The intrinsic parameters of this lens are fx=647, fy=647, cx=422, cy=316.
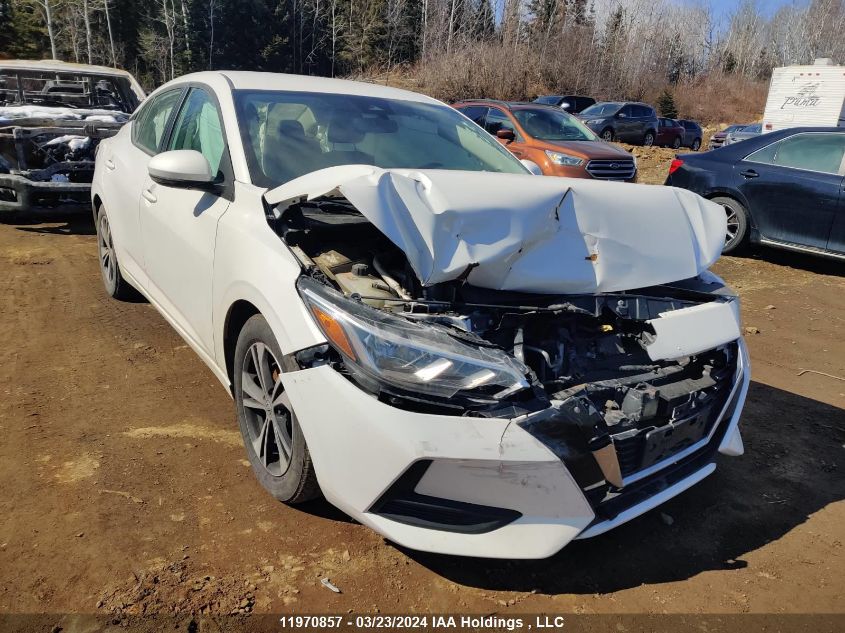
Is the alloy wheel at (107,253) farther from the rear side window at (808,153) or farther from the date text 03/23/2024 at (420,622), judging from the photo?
the rear side window at (808,153)

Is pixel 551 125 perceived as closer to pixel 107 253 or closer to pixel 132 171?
pixel 107 253

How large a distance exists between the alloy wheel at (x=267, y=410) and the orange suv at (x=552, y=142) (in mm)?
7832

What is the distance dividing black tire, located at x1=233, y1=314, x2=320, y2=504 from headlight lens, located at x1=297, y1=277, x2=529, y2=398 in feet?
1.31

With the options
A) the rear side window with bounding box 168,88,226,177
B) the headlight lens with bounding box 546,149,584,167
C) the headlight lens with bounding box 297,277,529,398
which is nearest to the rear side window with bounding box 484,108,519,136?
the headlight lens with bounding box 546,149,584,167

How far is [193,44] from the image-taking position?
4897cm

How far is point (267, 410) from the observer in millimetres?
2676

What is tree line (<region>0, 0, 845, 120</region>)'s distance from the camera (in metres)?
36.7

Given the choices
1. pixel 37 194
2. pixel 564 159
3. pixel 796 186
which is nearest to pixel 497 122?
pixel 564 159

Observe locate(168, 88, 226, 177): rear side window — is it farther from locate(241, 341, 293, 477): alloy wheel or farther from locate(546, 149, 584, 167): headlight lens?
locate(546, 149, 584, 167): headlight lens

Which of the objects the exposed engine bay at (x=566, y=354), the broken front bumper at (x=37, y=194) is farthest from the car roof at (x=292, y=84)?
the broken front bumper at (x=37, y=194)

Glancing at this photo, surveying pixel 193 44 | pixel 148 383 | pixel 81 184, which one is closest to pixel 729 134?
pixel 81 184

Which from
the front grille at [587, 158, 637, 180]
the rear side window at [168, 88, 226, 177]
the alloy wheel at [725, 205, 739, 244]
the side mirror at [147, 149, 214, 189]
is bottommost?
the alloy wheel at [725, 205, 739, 244]

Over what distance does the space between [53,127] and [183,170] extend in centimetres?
572

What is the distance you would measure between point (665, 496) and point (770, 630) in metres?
0.54
